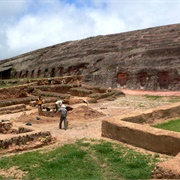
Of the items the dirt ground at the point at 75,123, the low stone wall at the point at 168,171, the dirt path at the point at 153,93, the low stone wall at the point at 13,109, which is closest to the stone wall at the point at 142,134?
the dirt ground at the point at 75,123

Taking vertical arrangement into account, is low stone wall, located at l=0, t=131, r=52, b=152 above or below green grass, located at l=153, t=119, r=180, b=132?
below

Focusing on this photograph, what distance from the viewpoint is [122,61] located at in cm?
3709

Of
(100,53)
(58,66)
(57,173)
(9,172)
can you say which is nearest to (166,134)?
(57,173)

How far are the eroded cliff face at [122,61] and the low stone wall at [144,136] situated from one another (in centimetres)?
2039

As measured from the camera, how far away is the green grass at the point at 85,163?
820cm

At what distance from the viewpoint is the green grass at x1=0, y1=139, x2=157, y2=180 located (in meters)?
8.20

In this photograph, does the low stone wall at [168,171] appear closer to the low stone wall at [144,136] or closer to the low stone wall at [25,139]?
the low stone wall at [144,136]

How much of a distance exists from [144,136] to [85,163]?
2220mm

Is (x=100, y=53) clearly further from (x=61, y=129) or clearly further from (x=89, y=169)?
(x=89, y=169)

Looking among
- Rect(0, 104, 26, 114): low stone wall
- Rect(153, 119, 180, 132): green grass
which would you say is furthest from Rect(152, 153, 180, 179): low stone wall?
Rect(0, 104, 26, 114): low stone wall

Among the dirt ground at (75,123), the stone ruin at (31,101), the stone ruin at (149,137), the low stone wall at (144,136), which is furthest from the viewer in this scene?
the dirt ground at (75,123)

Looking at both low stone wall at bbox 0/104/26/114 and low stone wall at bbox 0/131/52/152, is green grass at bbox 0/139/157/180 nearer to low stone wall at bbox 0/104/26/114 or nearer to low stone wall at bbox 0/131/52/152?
low stone wall at bbox 0/131/52/152

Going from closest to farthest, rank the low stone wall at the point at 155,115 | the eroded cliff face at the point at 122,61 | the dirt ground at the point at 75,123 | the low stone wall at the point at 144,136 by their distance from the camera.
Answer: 1. the low stone wall at the point at 144,136
2. the dirt ground at the point at 75,123
3. the low stone wall at the point at 155,115
4. the eroded cliff face at the point at 122,61

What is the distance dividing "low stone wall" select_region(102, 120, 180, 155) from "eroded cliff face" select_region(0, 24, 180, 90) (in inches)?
803
